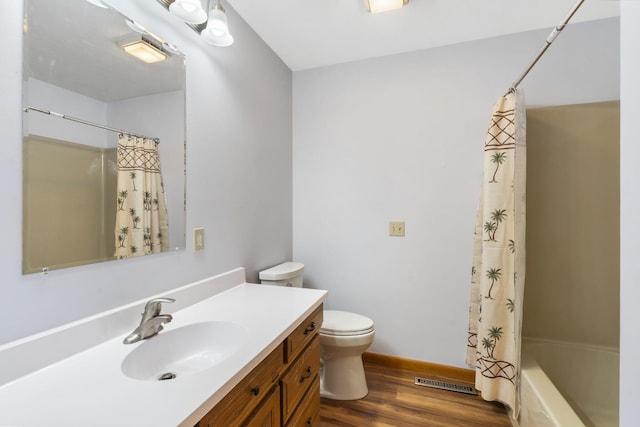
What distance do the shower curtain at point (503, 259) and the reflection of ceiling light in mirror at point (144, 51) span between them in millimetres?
1765

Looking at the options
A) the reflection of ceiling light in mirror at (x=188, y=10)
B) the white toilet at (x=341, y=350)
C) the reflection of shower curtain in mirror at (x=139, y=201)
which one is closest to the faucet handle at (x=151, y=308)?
the reflection of shower curtain in mirror at (x=139, y=201)

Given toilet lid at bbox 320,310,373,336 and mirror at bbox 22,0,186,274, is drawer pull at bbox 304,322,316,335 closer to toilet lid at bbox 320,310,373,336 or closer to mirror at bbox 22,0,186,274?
toilet lid at bbox 320,310,373,336

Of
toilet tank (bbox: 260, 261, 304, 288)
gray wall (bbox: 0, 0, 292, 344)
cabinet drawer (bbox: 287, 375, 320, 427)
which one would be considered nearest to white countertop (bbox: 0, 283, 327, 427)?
gray wall (bbox: 0, 0, 292, 344)

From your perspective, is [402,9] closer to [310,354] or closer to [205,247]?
[205,247]

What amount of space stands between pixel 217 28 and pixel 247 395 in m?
1.50

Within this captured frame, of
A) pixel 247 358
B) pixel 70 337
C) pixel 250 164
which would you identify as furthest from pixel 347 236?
pixel 70 337

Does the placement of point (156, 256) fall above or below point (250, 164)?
below

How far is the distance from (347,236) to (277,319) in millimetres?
1247

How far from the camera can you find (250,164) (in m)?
1.82

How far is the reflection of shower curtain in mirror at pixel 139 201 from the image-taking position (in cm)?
106

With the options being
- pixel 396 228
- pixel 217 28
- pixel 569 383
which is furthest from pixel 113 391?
pixel 569 383

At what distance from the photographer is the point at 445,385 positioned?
1948 mm

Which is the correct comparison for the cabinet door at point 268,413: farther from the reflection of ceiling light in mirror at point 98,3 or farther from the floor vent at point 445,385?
the reflection of ceiling light in mirror at point 98,3

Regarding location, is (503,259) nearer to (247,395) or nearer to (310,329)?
(310,329)
